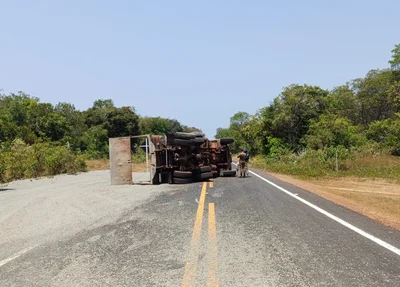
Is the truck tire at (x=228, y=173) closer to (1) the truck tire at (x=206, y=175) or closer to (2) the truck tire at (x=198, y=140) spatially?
(1) the truck tire at (x=206, y=175)

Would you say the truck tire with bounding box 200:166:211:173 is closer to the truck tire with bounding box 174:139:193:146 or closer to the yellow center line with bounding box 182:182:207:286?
the truck tire with bounding box 174:139:193:146

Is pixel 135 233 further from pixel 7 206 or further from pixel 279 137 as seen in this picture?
pixel 279 137

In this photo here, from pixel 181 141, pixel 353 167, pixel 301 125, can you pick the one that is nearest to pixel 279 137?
pixel 301 125

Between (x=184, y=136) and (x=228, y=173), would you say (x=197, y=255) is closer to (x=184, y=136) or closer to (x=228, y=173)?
(x=184, y=136)

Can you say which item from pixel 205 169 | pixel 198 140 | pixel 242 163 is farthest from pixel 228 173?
pixel 198 140

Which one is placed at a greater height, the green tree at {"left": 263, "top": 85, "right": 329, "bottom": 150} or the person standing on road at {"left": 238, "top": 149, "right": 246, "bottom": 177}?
the green tree at {"left": 263, "top": 85, "right": 329, "bottom": 150}

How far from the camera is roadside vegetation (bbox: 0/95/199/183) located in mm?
Result: 26719

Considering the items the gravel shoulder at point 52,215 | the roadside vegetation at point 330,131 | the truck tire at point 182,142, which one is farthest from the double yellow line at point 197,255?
the roadside vegetation at point 330,131

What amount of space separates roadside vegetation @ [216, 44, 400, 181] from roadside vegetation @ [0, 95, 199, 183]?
18.8 m

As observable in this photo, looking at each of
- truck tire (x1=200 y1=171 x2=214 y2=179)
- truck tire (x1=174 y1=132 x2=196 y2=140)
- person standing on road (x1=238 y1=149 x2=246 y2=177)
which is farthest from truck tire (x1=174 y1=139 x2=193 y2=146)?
person standing on road (x1=238 y1=149 x2=246 y2=177)

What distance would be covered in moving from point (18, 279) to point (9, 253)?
161cm

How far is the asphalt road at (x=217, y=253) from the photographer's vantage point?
471 cm

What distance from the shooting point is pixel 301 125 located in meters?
51.4

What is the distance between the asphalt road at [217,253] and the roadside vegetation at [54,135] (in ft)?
57.6
